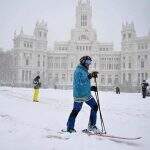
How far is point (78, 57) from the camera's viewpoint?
344 ft

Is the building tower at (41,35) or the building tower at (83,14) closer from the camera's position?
the building tower at (41,35)

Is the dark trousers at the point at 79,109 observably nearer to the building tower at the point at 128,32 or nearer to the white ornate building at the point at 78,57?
the white ornate building at the point at 78,57

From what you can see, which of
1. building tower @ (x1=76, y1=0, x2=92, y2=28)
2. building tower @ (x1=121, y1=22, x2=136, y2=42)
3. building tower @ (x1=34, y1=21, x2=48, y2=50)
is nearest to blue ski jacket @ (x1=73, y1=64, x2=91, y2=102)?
building tower @ (x1=121, y1=22, x2=136, y2=42)

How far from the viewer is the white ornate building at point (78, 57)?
9762 centimetres

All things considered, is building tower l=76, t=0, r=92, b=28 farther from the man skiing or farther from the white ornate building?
the man skiing

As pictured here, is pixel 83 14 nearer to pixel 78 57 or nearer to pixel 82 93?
pixel 78 57

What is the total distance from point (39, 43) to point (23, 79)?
A: 1319 centimetres

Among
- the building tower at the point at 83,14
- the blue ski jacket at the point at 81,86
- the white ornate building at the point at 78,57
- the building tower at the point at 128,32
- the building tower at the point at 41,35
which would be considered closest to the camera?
the blue ski jacket at the point at 81,86

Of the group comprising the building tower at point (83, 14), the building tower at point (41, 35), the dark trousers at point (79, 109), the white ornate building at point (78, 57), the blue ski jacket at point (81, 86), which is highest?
the building tower at point (83, 14)

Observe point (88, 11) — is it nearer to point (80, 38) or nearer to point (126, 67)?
point (80, 38)

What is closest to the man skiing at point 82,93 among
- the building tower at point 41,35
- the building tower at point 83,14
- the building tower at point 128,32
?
the building tower at point 128,32

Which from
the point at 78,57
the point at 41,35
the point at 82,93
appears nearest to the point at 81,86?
the point at 82,93

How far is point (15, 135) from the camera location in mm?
6824

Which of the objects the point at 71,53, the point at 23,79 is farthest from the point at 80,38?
the point at 23,79
